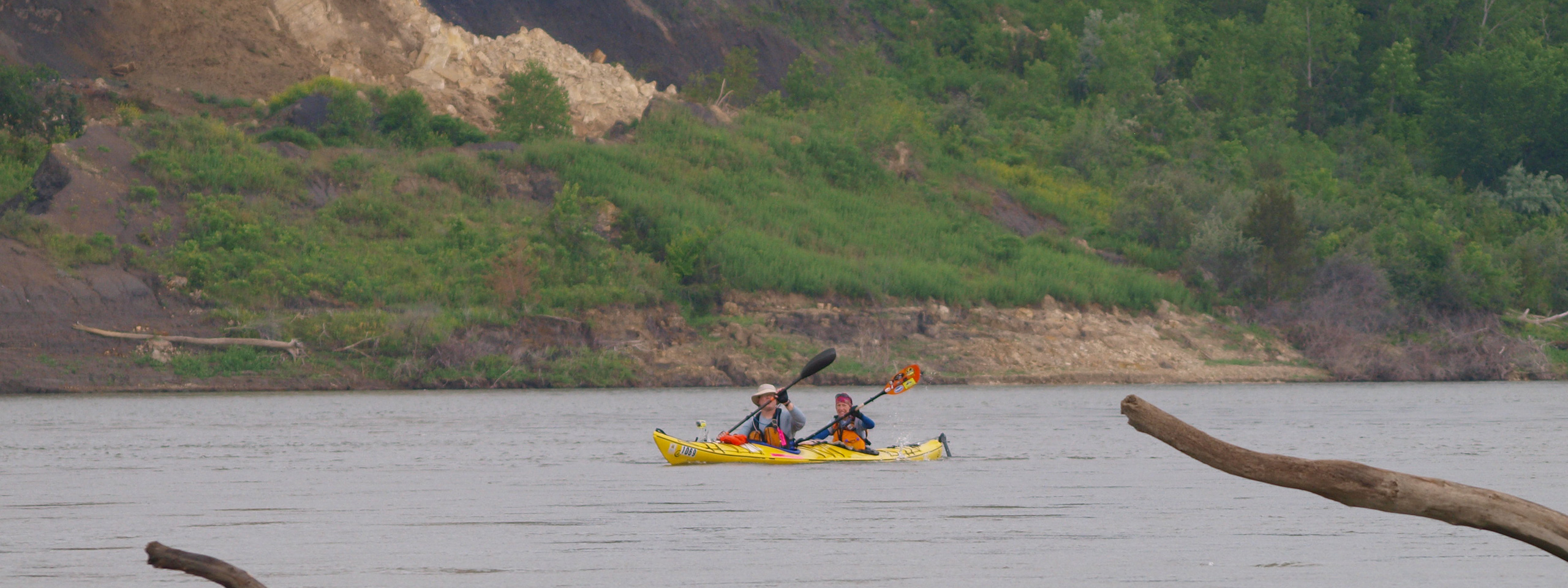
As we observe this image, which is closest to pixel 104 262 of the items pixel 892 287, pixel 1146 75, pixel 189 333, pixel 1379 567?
Answer: pixel 189 333

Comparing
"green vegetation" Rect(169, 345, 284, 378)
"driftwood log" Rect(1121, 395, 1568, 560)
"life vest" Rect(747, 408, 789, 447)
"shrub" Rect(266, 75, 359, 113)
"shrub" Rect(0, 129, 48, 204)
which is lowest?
"green vegetation" Rect(169, 345, 284, 378)

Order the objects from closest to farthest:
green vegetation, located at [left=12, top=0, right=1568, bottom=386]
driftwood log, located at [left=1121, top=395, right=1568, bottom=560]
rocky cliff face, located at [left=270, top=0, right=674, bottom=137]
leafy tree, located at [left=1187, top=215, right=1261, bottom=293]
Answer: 1. driftwood log, located at [left=1121, top=395, right=1568, bottom=560]
2. green vegetation, located at [left=12, top=0, right=1568, bottom=386]
3. leafy tree, located at [left=1187, top=215, right=1261, bottom=293]
4. rocky cliff face, located at [left=270, top=0, right=674, bottom=137]

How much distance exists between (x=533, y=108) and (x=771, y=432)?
52339 millimetres

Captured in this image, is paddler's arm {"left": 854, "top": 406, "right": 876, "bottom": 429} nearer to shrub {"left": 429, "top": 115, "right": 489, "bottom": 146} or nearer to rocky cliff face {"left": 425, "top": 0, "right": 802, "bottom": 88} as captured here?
shrub {"left": 429, "top": 115, "right": 489, "bottom": 146}

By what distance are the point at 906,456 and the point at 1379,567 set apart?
1353 centimetres

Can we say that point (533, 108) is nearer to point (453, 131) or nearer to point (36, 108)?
point (453, 131)

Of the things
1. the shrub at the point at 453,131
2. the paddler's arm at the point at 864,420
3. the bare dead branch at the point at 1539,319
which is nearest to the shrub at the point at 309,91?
the shrub at the point at 453,131

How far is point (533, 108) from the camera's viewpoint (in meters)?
77.9

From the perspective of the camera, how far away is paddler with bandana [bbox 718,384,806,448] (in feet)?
91.0

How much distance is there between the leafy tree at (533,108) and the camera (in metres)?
77.8

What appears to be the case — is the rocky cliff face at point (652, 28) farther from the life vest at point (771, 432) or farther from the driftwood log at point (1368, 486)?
the driftwood log at point (1368, 486)

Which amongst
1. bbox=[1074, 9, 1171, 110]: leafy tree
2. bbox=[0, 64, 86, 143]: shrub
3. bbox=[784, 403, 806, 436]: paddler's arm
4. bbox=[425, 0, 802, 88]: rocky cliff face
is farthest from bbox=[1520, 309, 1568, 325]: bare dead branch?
bbox=[0, 64, 86, 143]: shrub

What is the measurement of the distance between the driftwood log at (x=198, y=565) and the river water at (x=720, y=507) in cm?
707

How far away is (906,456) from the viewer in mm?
28656
